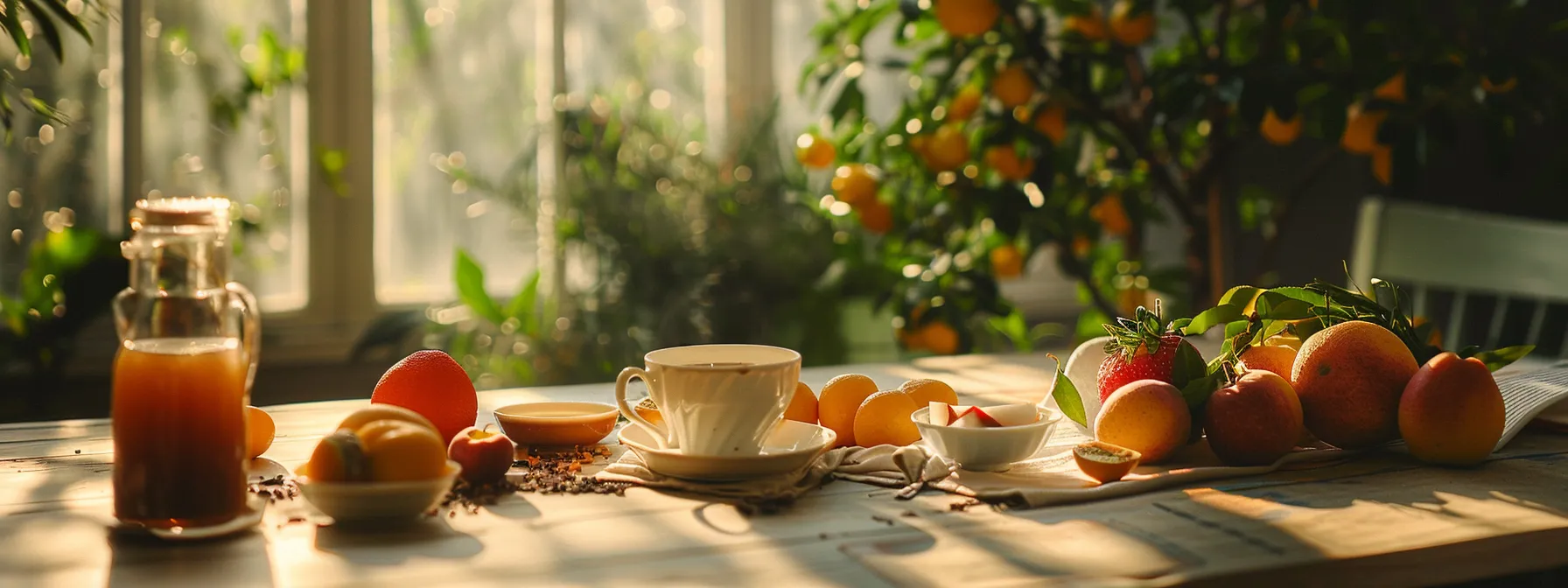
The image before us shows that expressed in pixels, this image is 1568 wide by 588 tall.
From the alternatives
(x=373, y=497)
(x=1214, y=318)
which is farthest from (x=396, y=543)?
(x=1214, y=318)

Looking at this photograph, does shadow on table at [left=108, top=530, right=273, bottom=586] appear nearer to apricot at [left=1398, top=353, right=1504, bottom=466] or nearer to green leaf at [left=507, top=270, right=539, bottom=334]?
apricot at [left=1398, top=353, right=1504, bottom=466]

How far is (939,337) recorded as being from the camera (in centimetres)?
182

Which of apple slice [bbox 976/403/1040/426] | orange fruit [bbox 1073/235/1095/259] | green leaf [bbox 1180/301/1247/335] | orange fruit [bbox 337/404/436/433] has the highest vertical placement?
orange fruit [bbox 1073/235/1095/259]

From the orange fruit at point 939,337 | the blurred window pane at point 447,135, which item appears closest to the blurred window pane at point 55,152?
the blurred window pane at point 447,135

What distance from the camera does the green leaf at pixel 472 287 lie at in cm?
247

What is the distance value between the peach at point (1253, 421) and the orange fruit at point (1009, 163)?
906mm

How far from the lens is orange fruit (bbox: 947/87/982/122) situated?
5.92 ft

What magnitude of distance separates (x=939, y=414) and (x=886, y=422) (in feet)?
0.17

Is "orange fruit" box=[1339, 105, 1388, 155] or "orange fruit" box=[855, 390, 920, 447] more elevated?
"orange fruit" box=[1339, 105, 1388, 155]

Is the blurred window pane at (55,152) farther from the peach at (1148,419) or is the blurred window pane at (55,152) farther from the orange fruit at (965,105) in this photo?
the peach at (1148,419)

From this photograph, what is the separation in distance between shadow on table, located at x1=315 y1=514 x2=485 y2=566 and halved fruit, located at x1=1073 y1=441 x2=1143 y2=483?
16.7 inches

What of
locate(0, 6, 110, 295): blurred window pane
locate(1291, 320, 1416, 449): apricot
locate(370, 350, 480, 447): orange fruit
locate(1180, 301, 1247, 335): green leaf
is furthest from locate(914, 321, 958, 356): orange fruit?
locate(0, 6, 110, 295): blurred window pane

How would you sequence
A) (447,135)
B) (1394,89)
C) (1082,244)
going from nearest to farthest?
(1394,89) → (1082,244) → (447,135)

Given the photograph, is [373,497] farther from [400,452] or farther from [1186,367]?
[1186,367]
